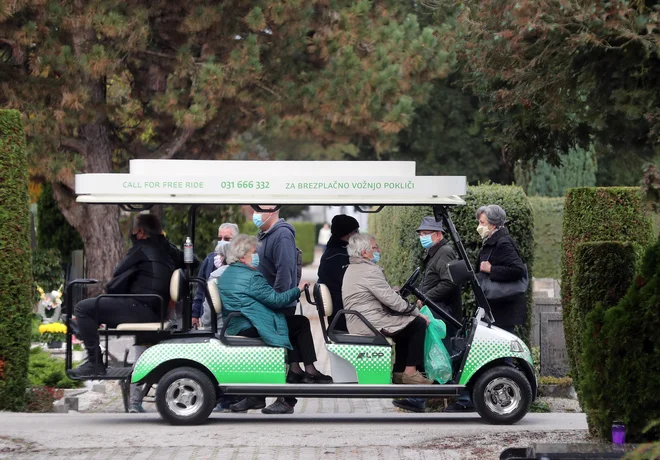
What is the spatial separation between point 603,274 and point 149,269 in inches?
148

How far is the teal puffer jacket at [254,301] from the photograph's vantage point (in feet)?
31.5

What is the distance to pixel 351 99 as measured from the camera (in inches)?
873

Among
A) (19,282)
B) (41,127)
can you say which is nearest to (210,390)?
(19,282)

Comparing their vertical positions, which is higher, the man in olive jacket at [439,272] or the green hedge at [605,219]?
the green hedge at [605,219]

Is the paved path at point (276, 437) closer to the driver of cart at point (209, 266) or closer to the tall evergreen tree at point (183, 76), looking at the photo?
the driver of cart at point (209, 266)

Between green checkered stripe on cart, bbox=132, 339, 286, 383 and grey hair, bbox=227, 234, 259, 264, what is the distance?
2.47 feet

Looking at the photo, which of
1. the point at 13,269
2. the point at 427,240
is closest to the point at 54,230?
the point at 13,269

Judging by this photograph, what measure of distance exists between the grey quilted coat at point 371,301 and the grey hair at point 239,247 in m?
0.82

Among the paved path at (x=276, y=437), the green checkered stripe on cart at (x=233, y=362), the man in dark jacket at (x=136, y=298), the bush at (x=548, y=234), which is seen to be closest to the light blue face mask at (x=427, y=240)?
the paved path at (x=276, y=437)

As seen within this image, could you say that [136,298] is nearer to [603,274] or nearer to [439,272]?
[439,272]

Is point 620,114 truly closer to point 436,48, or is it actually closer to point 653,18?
point 653,18

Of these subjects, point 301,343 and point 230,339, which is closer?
point 230,339

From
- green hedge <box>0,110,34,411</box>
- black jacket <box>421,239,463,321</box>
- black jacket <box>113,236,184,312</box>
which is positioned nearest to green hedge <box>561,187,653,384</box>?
black jacket <box>421,239,463,321</box>

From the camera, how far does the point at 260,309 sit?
9664mm
